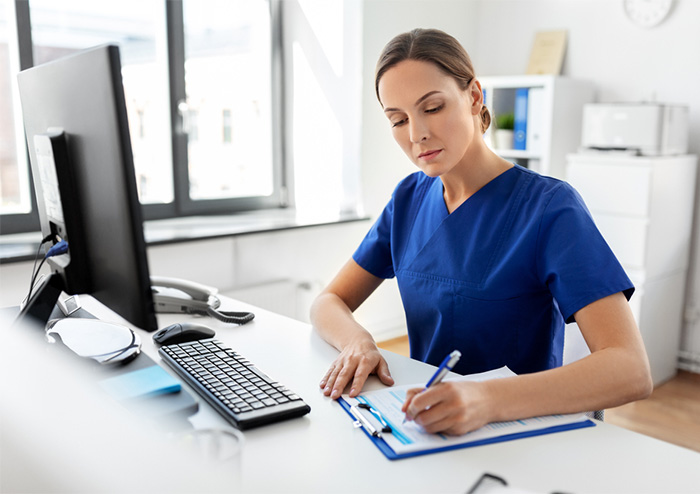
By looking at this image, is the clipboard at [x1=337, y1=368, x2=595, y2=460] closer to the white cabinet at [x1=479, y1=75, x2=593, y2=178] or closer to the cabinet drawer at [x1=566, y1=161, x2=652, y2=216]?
the cabinet drawer at [x1=566, y1=161, x2=652, y2=216]

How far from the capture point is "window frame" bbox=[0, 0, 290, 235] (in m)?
2.52

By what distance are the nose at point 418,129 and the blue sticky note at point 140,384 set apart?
632 mm

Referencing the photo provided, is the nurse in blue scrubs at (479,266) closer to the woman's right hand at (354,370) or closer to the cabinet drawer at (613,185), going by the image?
the woman's right hand at (354,370)

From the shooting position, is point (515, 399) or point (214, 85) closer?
point (515, 399)

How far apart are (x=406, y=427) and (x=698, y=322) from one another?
9.21 ft

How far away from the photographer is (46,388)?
545mm

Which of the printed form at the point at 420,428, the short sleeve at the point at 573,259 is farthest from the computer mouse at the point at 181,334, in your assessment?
the short sleeve at the point at 573,259

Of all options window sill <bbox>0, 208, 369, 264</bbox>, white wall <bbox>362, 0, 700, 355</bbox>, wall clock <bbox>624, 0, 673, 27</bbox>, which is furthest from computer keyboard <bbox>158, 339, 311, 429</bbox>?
wall clock <bbox>624, 0, 673, 27</bbox>

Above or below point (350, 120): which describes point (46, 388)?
below

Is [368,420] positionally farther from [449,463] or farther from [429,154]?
[429,154]

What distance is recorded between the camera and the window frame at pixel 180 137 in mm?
2520

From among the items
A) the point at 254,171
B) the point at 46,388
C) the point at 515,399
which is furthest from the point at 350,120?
the point at 46,388

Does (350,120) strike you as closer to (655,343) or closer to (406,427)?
(655,343)

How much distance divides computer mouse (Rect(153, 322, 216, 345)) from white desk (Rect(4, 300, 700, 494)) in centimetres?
33
